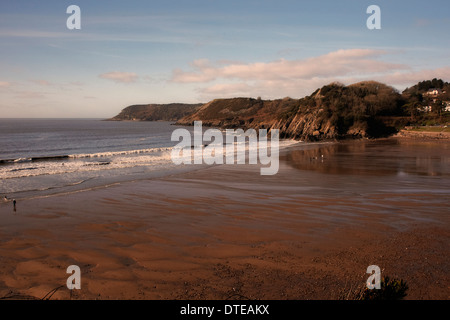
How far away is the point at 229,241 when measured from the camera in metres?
9.45

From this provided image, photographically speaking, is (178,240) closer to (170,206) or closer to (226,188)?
(170,206)

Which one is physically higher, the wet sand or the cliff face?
the cliff face

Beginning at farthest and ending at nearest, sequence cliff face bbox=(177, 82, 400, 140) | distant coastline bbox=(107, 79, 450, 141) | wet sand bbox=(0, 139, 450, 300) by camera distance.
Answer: cliff face bbox=(177, 82, 400, 140) < distant coastline bbox=(107, 79, 450, 141) < wet sand bbox=(0, 139, 450, 300)

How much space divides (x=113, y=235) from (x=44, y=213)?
14.8 ft

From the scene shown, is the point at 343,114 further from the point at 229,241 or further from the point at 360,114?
the point at 229,241

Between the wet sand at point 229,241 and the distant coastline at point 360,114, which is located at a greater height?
the distant coastline at point 360,114

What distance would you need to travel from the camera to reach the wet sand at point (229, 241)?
6805 millimetres

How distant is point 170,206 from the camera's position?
1364 cm

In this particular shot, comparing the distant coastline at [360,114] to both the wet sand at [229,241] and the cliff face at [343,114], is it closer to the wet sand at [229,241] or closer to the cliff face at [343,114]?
the cliff face at [343,114]

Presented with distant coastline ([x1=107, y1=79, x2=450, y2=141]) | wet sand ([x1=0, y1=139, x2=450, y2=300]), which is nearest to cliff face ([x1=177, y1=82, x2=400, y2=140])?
distant coastline ([x1=107, y1=79, x2=450, y2=141])

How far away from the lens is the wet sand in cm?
680

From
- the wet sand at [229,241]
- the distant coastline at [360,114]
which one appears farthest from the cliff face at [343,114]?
the wet sand at [229,241]

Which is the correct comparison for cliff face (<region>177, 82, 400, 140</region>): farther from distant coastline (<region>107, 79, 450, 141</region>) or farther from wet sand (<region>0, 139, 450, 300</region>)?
wet sand (<region>0, 139, 450, 300</region>)
